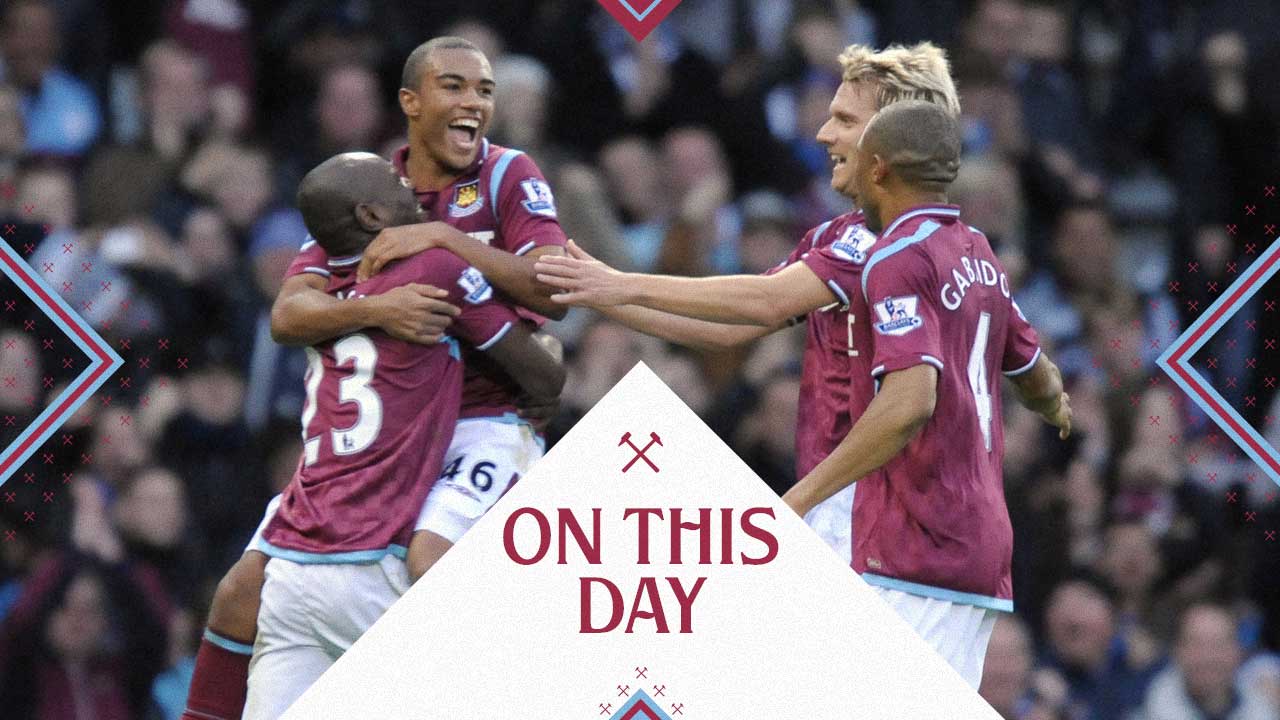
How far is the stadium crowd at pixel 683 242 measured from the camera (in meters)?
8.57

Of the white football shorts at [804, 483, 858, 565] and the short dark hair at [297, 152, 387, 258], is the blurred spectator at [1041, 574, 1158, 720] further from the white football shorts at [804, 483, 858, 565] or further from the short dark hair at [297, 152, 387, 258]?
the short dark hair at [297, 152, 387, 258]

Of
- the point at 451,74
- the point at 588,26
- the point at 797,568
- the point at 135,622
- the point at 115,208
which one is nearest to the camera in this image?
the point at 797,568

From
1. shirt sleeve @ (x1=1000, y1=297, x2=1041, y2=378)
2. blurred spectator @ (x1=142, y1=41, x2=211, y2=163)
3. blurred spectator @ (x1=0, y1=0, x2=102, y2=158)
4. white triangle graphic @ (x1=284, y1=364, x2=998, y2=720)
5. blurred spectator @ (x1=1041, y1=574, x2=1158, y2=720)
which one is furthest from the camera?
blurred spectator @ (x1=0, y1=0, x2=102, y2=158)

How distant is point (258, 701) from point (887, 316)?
1948mm

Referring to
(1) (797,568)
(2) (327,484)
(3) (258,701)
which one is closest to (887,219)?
(1) (797,568)

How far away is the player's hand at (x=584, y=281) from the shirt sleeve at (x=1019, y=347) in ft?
3.58

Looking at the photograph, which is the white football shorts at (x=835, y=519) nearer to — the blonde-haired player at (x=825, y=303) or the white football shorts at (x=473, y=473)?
the blonde-haired player at (x=825, y=303)

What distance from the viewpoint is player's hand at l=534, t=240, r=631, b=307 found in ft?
18.6

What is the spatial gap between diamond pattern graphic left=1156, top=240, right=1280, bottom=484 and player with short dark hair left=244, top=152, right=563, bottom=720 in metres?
4.11

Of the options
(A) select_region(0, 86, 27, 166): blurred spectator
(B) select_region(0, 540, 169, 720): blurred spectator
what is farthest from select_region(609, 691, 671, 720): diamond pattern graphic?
(A) select_region(0, 86, 27, 166): blurred spectator

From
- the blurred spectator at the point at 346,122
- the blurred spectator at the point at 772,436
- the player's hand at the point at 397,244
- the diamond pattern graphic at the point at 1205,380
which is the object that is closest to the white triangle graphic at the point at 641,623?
the player's hand at the point at 397,244

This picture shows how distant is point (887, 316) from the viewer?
18.0 feet

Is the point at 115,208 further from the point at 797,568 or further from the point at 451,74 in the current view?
the point at 797,568

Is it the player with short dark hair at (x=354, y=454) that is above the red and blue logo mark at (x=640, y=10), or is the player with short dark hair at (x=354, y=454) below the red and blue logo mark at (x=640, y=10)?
below
